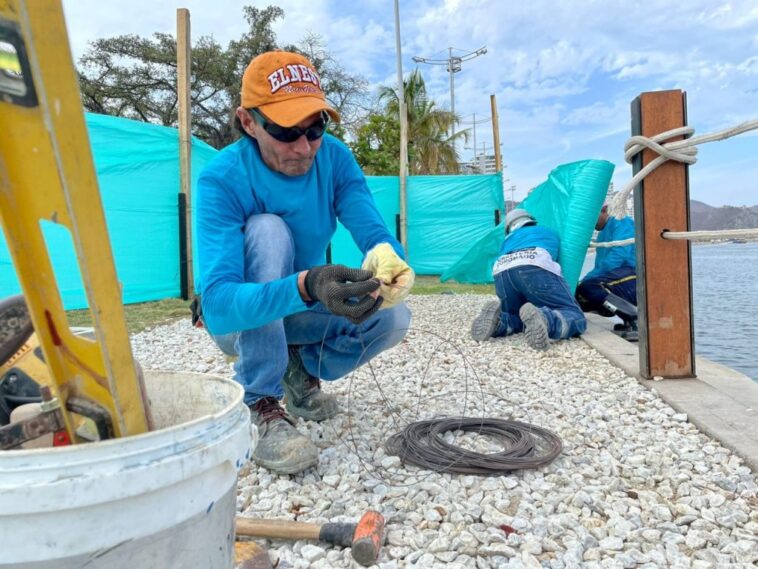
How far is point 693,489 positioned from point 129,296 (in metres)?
5.63

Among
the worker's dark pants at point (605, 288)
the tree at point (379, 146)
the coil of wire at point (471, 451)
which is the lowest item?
the coil of wire at point (471, 451)

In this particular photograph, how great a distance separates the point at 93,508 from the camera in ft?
2.31

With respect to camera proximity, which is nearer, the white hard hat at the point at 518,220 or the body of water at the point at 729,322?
the body of water at the point at 729,322

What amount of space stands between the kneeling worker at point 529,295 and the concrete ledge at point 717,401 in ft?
1.96

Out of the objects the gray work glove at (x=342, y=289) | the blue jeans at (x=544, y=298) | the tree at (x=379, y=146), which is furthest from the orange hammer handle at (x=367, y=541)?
the tree at (x=379, y=146)

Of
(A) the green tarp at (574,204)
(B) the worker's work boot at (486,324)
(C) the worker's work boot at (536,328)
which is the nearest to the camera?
(C) the worker's work boot at (536,328)

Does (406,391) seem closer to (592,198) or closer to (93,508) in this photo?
(93,508)

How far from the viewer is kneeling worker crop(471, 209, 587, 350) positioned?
12.5 ft

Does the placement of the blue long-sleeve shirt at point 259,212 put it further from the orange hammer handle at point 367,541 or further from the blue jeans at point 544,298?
the blue jeans at point 544,298

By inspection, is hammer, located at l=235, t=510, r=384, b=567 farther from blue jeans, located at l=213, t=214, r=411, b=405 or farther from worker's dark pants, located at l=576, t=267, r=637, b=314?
worker's dark pants, located at l=576, t=267, r=637, b=314

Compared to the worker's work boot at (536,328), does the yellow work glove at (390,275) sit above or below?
above

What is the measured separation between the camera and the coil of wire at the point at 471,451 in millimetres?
1739

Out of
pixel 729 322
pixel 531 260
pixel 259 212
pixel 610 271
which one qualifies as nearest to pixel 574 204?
pixel 610 271

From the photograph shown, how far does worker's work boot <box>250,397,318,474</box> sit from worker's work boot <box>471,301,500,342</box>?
2310 millimetres
